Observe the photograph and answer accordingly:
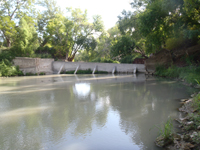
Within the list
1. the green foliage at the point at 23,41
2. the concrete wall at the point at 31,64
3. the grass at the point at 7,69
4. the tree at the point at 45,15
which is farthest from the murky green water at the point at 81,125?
the tree at the point at 45,15

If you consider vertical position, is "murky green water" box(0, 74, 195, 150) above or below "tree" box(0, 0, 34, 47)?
below

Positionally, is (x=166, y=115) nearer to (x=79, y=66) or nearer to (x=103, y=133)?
(x=103, y=133)

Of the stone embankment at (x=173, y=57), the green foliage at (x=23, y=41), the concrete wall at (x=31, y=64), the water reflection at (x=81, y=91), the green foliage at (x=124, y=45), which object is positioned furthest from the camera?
the green foliage at (x=23, y=41)

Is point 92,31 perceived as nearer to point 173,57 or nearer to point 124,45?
point 124,45

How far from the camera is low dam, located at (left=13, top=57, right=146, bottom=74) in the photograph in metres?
20.8

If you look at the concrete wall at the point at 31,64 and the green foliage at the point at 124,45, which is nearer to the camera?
the green foliage at the point at 124,45

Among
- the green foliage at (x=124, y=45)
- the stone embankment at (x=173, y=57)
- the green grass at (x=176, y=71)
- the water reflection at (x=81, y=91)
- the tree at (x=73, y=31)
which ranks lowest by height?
the water reflection at (x=81, y=91)

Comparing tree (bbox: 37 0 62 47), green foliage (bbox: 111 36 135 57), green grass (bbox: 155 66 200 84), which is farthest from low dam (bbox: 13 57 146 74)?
tree (bbox: 37 0 62 47)

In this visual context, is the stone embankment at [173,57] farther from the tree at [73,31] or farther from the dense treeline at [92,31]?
the tree at [73,31]

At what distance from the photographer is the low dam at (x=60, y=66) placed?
20828 millimetres

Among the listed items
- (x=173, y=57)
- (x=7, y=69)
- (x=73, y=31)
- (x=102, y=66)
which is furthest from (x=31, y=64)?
(x=173, y=57)

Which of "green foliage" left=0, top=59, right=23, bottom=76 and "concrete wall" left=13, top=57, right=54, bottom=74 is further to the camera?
"concrete wall" left=13, top=57, right=54, bottom=74

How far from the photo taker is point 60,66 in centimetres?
2355

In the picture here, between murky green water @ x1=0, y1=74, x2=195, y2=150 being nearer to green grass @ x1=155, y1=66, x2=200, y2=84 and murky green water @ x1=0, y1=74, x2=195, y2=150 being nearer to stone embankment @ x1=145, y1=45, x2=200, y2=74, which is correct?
green grass @ x1=155, y1=66, x2=200, y2=84
